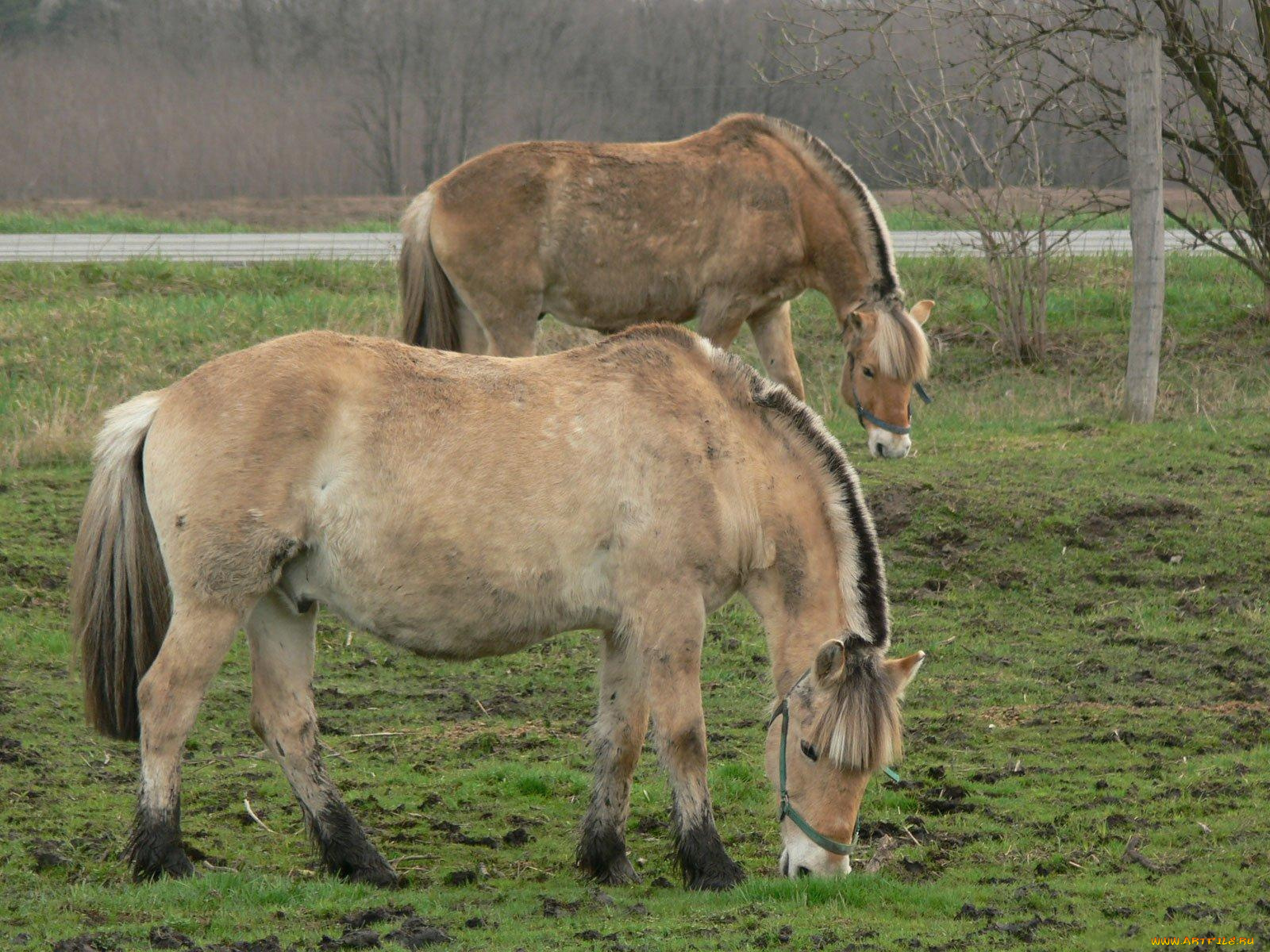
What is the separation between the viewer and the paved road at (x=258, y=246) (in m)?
17.0

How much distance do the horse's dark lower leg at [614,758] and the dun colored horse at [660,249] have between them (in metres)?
3.70

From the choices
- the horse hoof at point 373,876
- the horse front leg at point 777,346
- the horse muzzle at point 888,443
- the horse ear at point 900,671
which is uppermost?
the horse front leg at point 777,346

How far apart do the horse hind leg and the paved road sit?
11697 mm

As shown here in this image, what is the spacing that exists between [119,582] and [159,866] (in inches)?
39.4

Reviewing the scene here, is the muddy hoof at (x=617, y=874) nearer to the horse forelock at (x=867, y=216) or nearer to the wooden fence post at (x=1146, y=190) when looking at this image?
the horse forelock at (x=867, y=216)

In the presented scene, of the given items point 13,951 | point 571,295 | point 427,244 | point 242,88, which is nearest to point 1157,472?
point 571,295

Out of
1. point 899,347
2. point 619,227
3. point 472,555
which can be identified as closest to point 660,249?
point 619,227

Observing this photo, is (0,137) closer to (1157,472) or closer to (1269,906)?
(1157,472)

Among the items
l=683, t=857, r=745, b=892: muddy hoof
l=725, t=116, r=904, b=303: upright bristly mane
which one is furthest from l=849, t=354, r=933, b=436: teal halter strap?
l=683, t=857, r=745, b=892: muddy hoof

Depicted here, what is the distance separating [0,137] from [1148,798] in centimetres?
2766

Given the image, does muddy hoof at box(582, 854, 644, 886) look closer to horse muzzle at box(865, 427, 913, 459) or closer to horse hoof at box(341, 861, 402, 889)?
horse hoof at box(341, 861, 402, 889)

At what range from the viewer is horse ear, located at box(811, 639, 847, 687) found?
14.4ft

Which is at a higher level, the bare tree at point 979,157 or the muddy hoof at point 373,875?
the bare tree at point 979,157

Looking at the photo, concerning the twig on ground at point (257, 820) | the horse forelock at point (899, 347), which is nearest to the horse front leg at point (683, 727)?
the twig on ground at point (257, 820)
